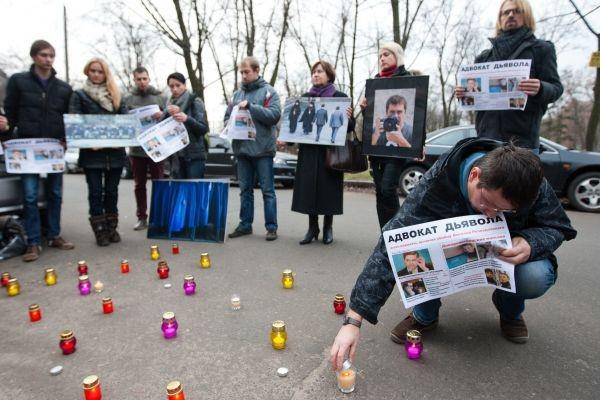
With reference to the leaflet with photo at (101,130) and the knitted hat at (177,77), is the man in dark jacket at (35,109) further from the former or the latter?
the knitted hat at (177,77)

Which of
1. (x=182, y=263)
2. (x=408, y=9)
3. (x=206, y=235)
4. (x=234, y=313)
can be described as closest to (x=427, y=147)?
(x=206, y=235)

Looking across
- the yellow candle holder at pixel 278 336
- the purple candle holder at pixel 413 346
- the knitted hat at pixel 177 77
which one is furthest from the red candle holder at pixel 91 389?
the knitted hat at pixel 177 77

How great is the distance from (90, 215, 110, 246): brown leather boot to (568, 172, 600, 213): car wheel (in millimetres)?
7395

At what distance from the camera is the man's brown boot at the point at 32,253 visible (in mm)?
3905

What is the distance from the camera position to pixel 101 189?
175 inches

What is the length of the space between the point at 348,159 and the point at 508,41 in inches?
67.9

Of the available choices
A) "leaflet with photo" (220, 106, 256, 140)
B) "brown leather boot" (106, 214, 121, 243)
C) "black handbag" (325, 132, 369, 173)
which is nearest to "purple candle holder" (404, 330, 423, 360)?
"black handbag" (325, 132, 369, 173)

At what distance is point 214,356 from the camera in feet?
7.01

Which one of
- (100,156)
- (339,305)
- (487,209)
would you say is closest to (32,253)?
(100,156)

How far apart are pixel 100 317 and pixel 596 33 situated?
38.7 ft

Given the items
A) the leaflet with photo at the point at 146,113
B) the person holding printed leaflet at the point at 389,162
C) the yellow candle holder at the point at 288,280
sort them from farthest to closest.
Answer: the leaflet with photo at the point at 146,113
the person holding printed leaflet at the point at 389,162
the yellow candle holder at the point at 288,280

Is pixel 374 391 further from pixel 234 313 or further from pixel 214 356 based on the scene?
pixel 234 313

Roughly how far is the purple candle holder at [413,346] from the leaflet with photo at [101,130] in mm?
3536

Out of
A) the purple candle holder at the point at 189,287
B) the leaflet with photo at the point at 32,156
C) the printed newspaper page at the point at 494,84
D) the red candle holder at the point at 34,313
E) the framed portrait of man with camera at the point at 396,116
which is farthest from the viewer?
the leaflet with photo at the point at 32,156
